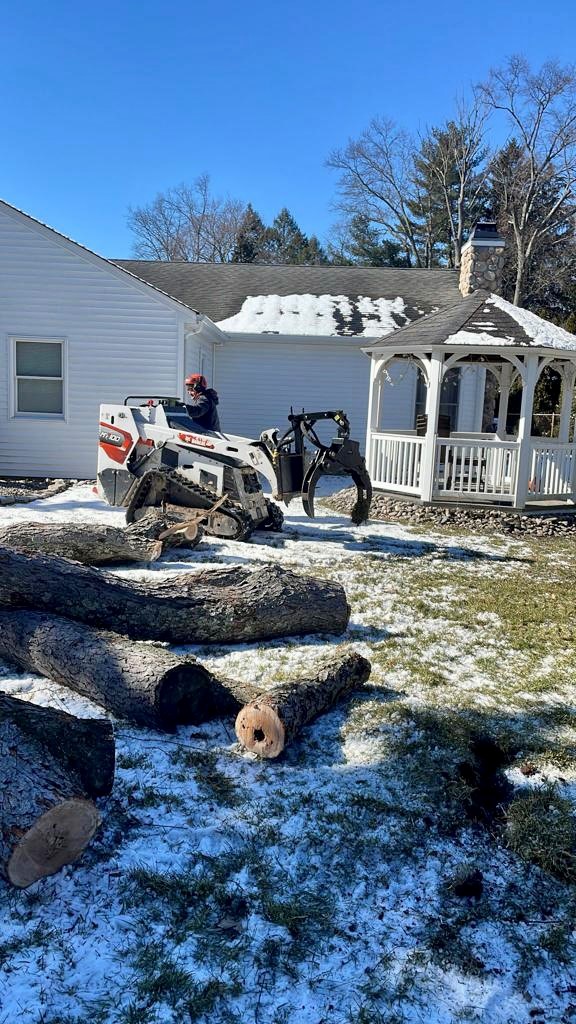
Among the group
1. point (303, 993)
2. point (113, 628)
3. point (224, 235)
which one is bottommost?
point (303, 993)

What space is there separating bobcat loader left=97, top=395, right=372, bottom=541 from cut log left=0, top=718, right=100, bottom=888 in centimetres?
542

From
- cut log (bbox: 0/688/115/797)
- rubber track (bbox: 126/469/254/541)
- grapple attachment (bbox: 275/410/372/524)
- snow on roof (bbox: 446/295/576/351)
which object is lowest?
cut log (bbox: 0/688/115/797)

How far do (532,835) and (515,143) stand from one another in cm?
3702

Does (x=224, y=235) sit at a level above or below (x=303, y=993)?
above

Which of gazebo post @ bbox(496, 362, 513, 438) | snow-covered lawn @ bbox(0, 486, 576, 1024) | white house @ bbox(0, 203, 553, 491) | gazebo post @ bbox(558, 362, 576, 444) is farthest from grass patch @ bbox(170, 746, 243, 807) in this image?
gazebo post @ bbox(496, 362, 513, 438)

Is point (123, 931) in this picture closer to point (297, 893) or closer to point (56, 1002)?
point (56, 1002)

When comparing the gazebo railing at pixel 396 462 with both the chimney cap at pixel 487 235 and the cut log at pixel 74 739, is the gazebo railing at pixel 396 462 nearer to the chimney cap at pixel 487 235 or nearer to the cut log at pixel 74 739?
the chimney cap at pixel 487 235

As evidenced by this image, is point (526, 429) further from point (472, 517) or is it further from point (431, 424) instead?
point (472, 517)

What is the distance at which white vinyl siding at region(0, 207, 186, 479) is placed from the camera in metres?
12.8

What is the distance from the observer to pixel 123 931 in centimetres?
250

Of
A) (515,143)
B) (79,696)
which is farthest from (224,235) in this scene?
(79,696)

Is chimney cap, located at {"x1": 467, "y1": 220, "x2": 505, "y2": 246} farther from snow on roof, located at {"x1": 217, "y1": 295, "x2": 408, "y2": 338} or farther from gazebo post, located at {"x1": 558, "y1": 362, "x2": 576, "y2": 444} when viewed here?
gazebo post, located at {"x1": 558, "y1": 362, "x2": 576, "y2": 444}

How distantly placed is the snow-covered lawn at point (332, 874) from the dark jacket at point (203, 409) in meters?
5.14

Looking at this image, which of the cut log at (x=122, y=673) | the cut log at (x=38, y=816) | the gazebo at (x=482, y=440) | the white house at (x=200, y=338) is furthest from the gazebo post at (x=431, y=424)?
the cut log at (x=38, y=816)
